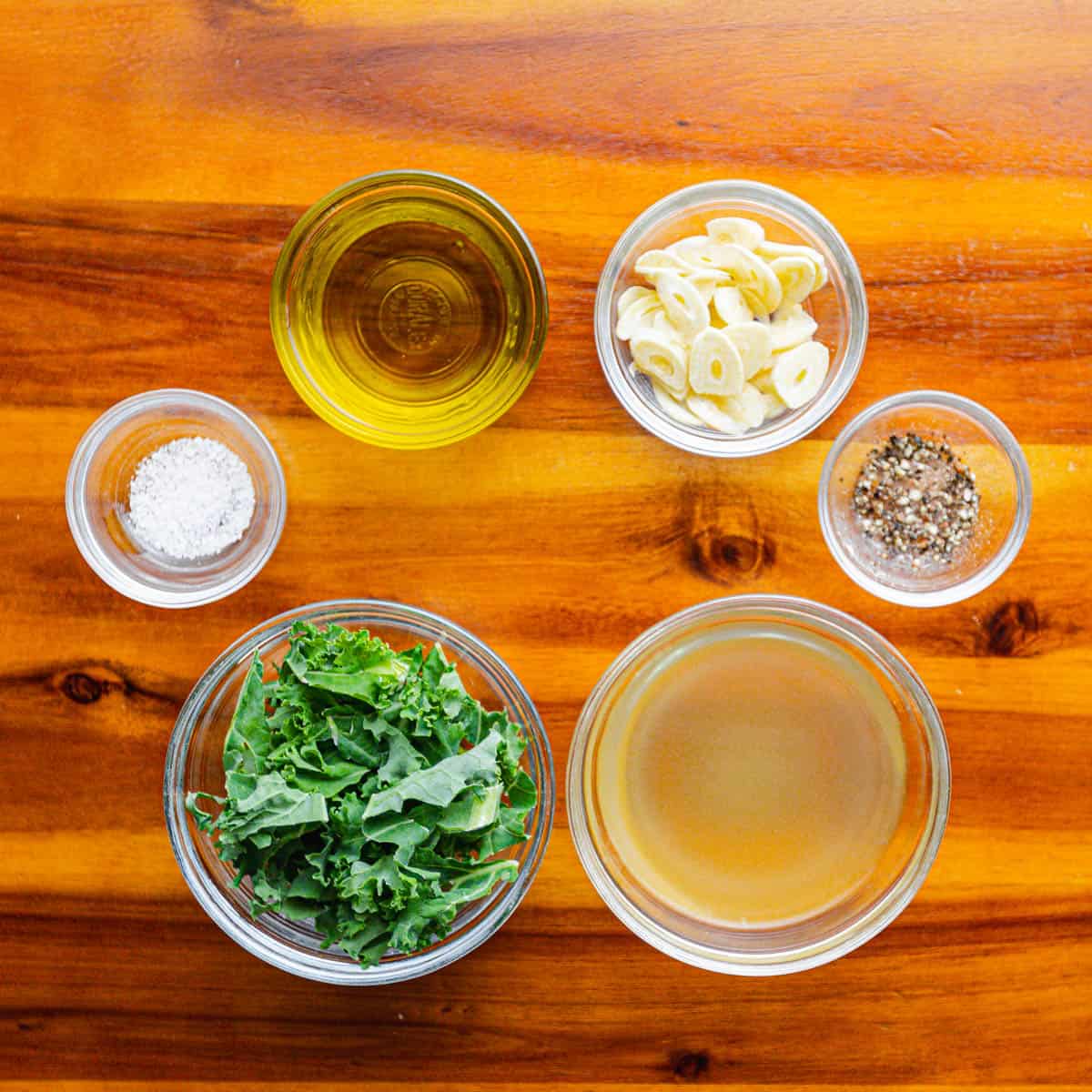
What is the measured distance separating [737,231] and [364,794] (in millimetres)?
756

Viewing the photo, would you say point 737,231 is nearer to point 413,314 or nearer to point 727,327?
point 727,327

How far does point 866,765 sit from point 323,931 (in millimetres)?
657

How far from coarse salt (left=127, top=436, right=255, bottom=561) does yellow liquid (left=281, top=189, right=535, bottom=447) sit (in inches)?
6.2

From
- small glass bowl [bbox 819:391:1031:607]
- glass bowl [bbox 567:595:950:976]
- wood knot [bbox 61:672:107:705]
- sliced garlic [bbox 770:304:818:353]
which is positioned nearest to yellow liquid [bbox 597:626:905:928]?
glass bowl [bbox 567:595:950:976]

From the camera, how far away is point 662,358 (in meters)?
1.20

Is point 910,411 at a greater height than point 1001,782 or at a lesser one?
greater

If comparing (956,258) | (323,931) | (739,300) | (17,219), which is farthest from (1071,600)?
(17,219)

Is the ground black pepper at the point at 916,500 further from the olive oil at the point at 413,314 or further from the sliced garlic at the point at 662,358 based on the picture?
the olive oil at the point at 413,314

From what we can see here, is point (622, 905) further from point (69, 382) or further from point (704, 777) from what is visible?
point (69, 382)

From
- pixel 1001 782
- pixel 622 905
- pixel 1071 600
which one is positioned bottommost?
pixel 622 905

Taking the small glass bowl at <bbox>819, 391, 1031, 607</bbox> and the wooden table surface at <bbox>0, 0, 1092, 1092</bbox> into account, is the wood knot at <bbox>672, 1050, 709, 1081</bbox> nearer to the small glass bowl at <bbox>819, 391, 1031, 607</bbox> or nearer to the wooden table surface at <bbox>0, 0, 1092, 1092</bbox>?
the wooden table surface at <bbox>0, 0, 1092, 1092</bbox>

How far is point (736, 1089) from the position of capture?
1.30m

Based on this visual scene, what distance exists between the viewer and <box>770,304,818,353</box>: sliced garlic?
1211 millimetres

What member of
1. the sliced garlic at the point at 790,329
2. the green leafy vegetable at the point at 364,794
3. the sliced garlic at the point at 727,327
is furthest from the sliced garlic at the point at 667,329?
the green leafy vegetable at the point at 364,794
